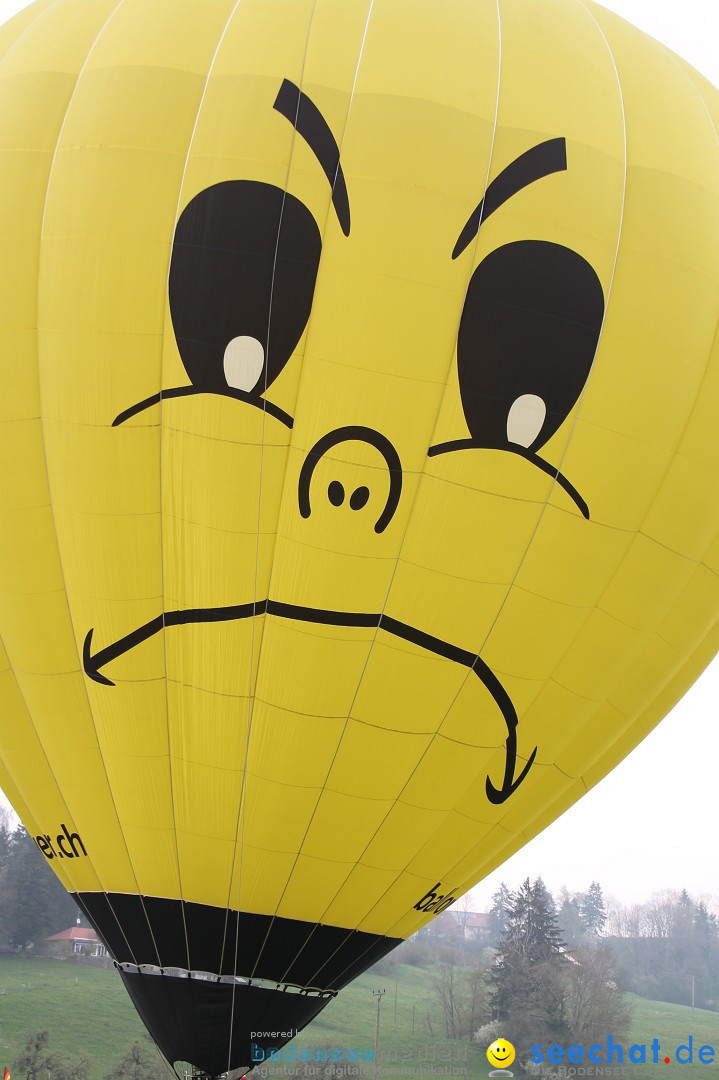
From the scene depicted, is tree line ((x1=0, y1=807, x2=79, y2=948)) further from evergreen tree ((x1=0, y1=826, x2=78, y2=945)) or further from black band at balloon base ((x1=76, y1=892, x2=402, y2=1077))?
black band at balloon base ((x1=76, y1=892, x2=402, y2=1077))

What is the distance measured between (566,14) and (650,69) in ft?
1.73

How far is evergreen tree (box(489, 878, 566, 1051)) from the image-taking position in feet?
99.8

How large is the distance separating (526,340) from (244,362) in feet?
4.25

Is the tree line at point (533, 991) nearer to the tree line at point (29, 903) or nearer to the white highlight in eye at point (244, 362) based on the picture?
the tree line at point (29, 903)

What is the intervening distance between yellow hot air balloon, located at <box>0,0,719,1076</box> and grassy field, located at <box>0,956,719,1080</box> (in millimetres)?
23403

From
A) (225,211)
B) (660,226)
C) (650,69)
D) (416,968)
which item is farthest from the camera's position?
(416,968)

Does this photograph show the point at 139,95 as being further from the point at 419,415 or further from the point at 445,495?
the point at 445,495

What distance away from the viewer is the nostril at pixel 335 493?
16.7 feet

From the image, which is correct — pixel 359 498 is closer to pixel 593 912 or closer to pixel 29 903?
pixel 29 903

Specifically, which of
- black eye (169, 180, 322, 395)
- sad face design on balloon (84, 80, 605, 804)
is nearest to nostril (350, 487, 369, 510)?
Result: sad face design on balloon (84, 80, 605, 804)

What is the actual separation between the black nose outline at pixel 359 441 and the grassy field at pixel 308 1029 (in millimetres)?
24586

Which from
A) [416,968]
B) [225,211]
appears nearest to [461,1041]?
[416,968]

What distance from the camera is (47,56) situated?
5621 mm

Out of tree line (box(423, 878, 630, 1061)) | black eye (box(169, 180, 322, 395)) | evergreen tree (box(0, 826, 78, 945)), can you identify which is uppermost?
black eye (box(169, 180, 322, 395))
